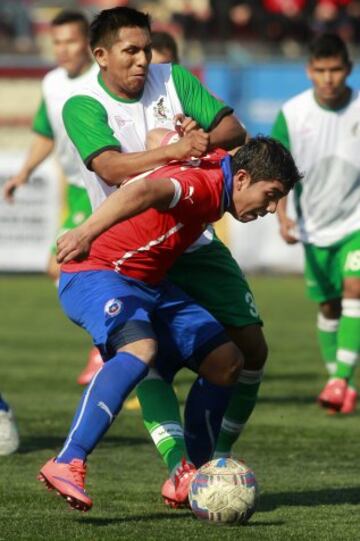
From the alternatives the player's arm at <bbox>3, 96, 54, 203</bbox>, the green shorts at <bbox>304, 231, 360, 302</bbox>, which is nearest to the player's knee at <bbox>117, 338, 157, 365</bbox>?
the green shorts at <bbox>304, 231, 360, 302</bbox>

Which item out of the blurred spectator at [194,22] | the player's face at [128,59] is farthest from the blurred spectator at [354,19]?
the player's face at [128,59]

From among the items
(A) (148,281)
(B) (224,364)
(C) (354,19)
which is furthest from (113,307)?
(C) (354,19)

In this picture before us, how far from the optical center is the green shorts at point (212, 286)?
6.40 metres

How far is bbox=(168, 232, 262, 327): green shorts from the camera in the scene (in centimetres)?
640

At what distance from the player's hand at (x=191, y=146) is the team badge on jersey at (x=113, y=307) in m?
0.63

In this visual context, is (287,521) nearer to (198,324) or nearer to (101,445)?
(198,324)

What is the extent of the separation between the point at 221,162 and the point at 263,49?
61.9 ft

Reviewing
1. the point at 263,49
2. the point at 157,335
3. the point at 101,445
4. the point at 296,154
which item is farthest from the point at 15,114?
the point at 157,335

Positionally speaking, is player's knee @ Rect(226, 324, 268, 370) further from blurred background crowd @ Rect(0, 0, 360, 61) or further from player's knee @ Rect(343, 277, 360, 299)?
blurred background crowd @ Rect(0, 0, 360, 61)

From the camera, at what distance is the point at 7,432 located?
7.43m

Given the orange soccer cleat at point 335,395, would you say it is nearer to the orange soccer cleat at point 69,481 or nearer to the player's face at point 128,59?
the player's face at point 128,59

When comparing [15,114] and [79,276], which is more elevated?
[79,276]

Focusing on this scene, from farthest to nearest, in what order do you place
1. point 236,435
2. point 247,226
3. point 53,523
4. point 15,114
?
point 15,114 → point 247,226 → point 236,435 → point 53,523

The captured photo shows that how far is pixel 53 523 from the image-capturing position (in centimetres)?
571
